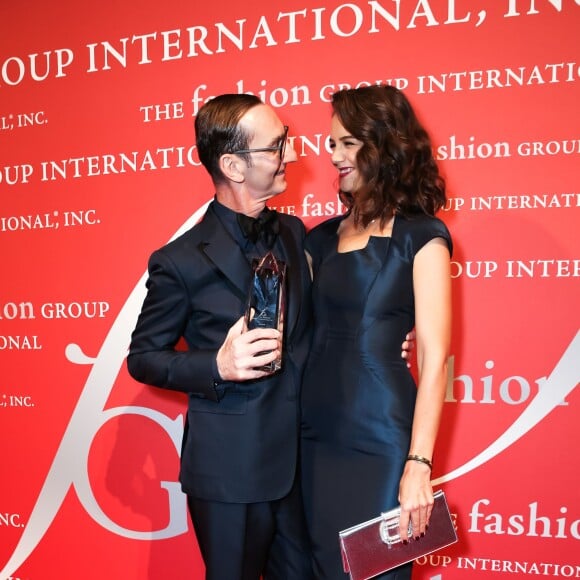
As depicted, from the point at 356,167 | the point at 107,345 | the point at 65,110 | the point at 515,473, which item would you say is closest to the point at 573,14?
the point at 356,167

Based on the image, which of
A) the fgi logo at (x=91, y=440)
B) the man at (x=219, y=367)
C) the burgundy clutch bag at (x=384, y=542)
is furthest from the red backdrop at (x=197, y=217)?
the burgundy clutch bag at (x=384, y=542)

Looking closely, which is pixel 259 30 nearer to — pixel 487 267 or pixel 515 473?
pixel 487 267

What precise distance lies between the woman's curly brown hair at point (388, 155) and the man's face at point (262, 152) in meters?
0.21

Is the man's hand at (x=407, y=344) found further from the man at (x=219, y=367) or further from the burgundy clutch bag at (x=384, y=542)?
the burgundy clutch bag at (x=384, y=542)

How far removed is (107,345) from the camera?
2.30 meters

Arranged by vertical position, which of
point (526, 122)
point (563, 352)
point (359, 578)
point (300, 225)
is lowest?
point (359, 578)

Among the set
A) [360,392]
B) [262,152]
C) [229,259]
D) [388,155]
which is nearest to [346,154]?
[388,155]

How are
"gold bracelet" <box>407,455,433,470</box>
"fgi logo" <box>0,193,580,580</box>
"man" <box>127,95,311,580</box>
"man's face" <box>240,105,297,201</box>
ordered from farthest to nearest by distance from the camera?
"fgi logo" <box>0,193,580,580</box> < "man's face" <box>240,105,297,201</box> < "man" <box>127,95,311,580</box> < "gold bracelet" <box>407,455,433,470</box>

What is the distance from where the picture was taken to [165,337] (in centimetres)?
146

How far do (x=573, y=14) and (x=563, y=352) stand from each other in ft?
3.83

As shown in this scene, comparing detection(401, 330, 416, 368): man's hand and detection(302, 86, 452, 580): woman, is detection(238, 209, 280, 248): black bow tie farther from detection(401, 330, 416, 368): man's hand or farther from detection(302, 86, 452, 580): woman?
detection(401, 330, 416, 368): man's hand

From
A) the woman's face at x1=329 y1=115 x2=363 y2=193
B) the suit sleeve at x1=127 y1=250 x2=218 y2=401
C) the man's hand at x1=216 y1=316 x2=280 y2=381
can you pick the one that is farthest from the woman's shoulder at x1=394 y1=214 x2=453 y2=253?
the suit sleeve at x1=127 y1=250 x2=218 y2=401

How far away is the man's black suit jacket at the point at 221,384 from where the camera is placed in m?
1.40

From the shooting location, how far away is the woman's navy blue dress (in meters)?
1.38
